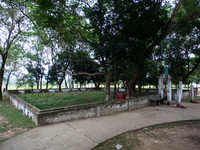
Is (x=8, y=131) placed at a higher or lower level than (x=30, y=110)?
lower

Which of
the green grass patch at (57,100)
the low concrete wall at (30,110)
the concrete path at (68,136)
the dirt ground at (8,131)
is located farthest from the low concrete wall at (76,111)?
the green grass patch at (57,100)

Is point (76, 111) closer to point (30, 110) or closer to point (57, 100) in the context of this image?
point (30, 110)

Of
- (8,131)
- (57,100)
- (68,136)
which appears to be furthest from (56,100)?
(68,136)

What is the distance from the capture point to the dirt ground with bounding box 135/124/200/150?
345 centimetres

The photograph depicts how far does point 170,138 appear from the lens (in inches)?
157

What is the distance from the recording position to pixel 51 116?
483cm

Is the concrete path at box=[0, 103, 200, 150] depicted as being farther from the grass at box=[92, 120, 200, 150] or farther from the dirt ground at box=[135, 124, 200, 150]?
the dirt ground at box=[135, 124, 200, 150]

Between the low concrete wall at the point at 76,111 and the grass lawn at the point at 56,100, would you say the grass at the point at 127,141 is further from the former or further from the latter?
the grass lawn at the point at 56,100

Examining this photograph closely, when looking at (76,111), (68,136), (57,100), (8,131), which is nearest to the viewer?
(68,136)

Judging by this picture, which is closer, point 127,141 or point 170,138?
point 127,141

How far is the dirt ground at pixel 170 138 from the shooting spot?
345 centimetres

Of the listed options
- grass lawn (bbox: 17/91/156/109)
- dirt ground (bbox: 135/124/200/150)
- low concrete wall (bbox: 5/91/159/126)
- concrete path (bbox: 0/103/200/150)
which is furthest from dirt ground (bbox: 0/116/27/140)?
dirt ground (bbox: 135/124/200/150)

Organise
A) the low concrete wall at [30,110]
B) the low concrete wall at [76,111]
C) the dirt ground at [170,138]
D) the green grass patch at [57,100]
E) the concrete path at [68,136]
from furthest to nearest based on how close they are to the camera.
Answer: the green grass patch at [57,100], the low concrete wall at [30,110], the low concrete wall at [76,111], the dirt ground at [170,138], the concrete path at [68,136]

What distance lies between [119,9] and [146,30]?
80.5 inches
